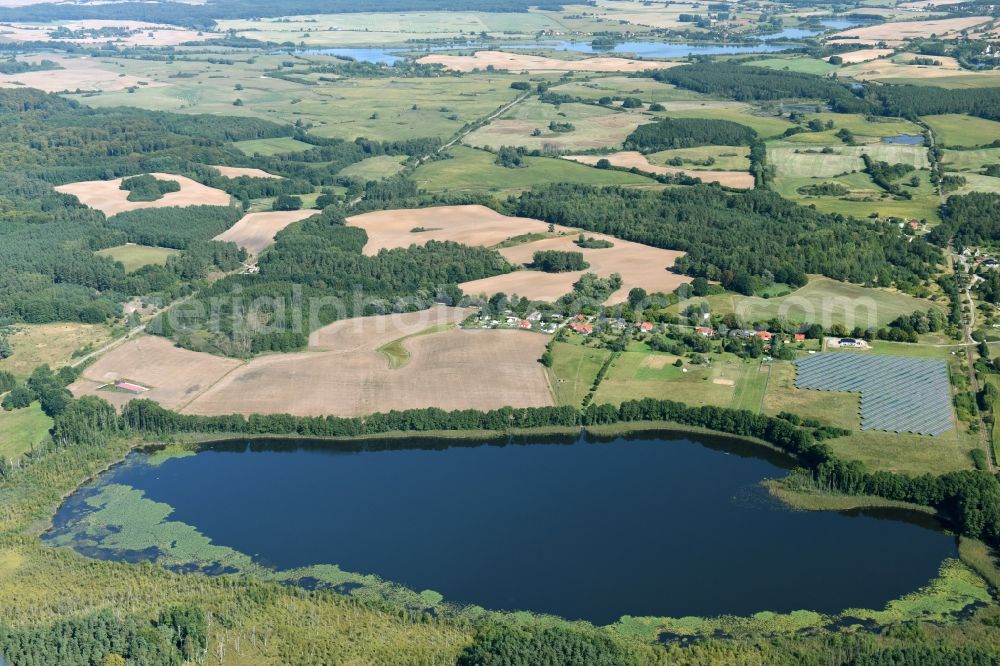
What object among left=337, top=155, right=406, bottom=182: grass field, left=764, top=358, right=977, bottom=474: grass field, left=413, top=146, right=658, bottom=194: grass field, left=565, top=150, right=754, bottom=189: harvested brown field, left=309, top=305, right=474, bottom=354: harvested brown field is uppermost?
left=565, top=150, right=754, bottom=189: harvested brown field

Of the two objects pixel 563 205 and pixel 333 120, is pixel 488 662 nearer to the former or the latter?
pixel 563 205

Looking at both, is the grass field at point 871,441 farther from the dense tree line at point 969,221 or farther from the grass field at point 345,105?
the grass field at point 345,105

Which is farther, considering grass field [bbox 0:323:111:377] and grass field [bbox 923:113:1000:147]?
grass field [bbox 923:113:1000:147]

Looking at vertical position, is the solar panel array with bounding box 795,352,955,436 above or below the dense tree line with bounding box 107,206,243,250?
above

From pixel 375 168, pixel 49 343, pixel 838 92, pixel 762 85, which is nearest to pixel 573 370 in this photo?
pixel 49 343

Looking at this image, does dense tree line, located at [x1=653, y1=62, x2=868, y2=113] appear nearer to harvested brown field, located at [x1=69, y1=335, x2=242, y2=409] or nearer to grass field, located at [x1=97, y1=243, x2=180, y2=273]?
grass field, located at [x1=97, y1=243, x2=180, y2=273]

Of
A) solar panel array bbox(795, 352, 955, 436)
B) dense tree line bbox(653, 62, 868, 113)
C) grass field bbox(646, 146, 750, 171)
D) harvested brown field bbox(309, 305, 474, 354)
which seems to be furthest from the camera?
dense tree line bbox(653, 62, 868, 113)

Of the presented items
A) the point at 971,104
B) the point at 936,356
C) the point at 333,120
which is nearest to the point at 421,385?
the point at 936,356

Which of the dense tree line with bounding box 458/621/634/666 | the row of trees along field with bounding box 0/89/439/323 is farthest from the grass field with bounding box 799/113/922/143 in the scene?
the dense tree line with bounding box 458/621/634/666
